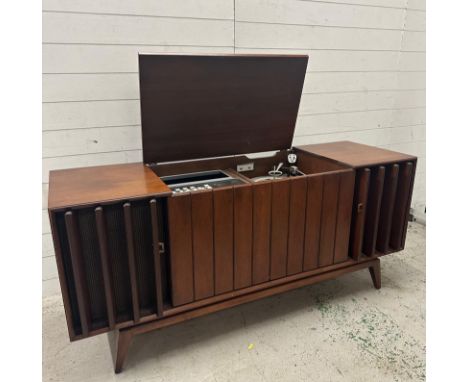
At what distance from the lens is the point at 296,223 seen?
1619 millimetres

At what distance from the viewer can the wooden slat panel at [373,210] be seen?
177 centimetres

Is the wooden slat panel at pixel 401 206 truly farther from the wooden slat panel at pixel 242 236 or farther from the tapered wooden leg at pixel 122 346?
the tapered wooden leg at pixel 122 346

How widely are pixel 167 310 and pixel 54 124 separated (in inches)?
40.2

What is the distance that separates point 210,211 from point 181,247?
7.1 inches

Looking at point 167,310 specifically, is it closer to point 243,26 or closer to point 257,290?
point 257,290

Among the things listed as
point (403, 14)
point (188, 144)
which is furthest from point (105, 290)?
point (403, 14)

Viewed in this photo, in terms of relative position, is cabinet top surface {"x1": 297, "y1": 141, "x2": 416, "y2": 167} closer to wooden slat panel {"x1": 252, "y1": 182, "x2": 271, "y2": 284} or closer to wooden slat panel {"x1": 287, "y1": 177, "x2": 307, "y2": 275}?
wooden slat panel {"x1": 287, "y1": 177, "x2": 307, "y2": 275}

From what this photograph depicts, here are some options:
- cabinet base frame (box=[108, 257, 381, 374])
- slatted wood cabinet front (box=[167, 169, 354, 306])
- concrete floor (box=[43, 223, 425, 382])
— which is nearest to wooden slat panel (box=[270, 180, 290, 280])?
slatted wood cabinet front (box=[167, 169, 354, 306])

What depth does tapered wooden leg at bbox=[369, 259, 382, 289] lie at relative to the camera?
1.97 meters

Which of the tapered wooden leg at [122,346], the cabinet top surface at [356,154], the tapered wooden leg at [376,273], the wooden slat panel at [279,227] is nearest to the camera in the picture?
the tapered wooden leg at [122,346]

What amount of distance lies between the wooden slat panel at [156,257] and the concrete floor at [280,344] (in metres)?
0.29

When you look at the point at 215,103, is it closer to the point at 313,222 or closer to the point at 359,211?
the point at 313,222

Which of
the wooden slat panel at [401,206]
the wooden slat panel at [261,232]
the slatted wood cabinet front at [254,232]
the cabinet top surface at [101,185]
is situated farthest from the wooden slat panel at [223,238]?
the wooden slat panel at [401,206]

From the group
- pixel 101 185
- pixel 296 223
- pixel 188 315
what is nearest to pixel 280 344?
pixel 188 315
